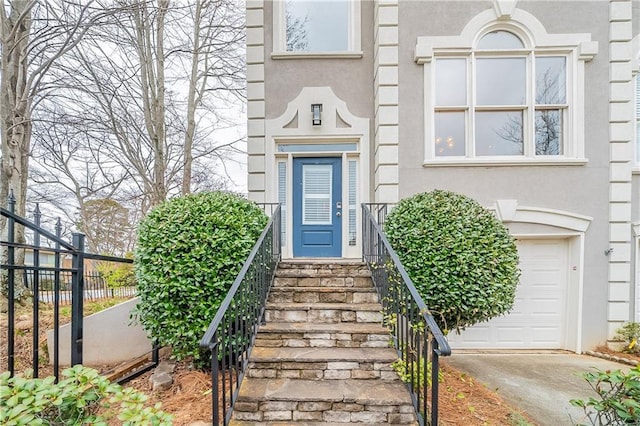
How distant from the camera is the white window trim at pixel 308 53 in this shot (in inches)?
200

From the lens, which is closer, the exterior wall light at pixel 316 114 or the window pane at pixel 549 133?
the window pane at pixel 549 133

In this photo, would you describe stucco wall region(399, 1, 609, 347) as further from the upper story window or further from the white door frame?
the white door frame

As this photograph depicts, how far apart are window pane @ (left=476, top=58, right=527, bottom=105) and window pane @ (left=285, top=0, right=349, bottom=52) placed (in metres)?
2.37

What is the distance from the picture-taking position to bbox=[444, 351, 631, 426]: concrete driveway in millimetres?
2906

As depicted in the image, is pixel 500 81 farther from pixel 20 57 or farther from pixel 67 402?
pixel 20 57

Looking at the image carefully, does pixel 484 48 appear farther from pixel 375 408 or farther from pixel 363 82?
pixel 375 408

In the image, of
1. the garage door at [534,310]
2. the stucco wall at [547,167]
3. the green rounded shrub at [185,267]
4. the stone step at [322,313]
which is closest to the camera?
the green rounded shrub at [185,267]

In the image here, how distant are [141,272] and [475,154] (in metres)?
4.98

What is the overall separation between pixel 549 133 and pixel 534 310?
2.90 meters

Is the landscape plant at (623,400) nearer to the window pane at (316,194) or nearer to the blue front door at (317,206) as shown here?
the blue front door at (317,206)

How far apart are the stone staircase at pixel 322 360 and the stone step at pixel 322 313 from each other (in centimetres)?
1

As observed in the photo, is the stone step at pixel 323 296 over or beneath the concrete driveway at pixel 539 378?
over

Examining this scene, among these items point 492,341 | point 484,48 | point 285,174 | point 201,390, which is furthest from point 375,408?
point 484,48

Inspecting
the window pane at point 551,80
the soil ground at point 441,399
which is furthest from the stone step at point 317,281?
the window pane at point 551,80
